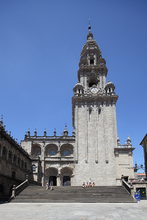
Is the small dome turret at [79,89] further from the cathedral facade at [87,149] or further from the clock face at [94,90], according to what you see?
the clock face at [94,90]

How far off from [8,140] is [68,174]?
20.8 m

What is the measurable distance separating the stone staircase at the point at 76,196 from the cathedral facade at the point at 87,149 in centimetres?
1479

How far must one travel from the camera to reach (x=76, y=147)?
147ft

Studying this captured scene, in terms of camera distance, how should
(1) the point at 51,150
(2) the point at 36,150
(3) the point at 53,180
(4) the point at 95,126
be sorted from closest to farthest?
(3) the point at 53,180, (4) the point at 95,126, (1) the point at 51,150, (2) the point at 36,150

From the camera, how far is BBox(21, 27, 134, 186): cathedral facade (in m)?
42.2

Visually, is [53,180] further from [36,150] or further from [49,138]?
[49,138]

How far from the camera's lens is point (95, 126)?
46094mm

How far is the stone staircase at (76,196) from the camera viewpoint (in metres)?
22.6

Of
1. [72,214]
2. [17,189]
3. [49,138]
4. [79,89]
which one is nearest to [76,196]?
[17,189]

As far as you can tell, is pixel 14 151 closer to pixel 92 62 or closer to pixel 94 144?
pixel 94 144

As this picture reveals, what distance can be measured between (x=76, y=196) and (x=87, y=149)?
2003 cm

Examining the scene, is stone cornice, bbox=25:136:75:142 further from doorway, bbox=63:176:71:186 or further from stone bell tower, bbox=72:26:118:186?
doorway, bbox=63:176:71:186

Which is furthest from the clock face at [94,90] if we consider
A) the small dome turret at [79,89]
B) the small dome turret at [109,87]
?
the small dome turret at [79,89]

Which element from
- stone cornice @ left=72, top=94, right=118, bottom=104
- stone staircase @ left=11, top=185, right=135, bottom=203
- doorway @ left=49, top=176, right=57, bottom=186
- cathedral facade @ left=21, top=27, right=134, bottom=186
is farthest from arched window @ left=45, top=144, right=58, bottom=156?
stone staircase @ left=11, top=185, right=135, bottom=203
